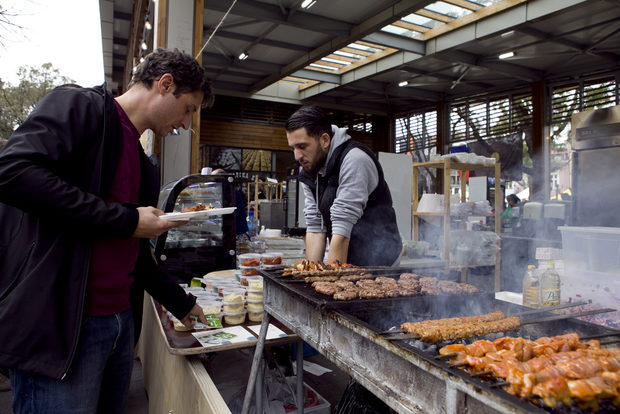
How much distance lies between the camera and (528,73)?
463 inches

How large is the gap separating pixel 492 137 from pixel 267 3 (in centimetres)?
887

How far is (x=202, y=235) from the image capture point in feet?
14.4

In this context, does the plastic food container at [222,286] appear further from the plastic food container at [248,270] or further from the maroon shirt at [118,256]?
the maroon shirt at [118,256]

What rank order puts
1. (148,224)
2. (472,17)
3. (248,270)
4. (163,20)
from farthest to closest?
(472,17) < (163,20) < (248,270) < (148,224)

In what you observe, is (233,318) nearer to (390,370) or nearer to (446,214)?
(390,370)

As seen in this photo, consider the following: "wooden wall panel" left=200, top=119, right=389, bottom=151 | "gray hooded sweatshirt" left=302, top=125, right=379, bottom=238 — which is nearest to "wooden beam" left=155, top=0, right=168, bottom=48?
"gray hooded sweatshirt" left=302, top=125, right=379, bottom=238

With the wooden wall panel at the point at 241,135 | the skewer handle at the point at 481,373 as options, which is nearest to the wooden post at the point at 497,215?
the skewer handle at the point at 481,373

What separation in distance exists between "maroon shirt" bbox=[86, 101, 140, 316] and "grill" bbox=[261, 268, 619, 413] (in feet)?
2.59

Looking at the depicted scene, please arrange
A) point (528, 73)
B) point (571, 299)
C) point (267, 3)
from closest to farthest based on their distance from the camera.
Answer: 1. point (571, 299)
2. point (267, 3)
3. point (528, 73)

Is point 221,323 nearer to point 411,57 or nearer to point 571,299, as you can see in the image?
point 571,299

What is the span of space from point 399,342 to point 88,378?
1.36 m

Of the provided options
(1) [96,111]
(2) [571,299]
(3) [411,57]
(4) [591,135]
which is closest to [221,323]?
(1) [96,111]

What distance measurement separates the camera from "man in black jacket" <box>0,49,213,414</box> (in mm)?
1458

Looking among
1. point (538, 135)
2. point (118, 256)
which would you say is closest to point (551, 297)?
point (118, 256)
